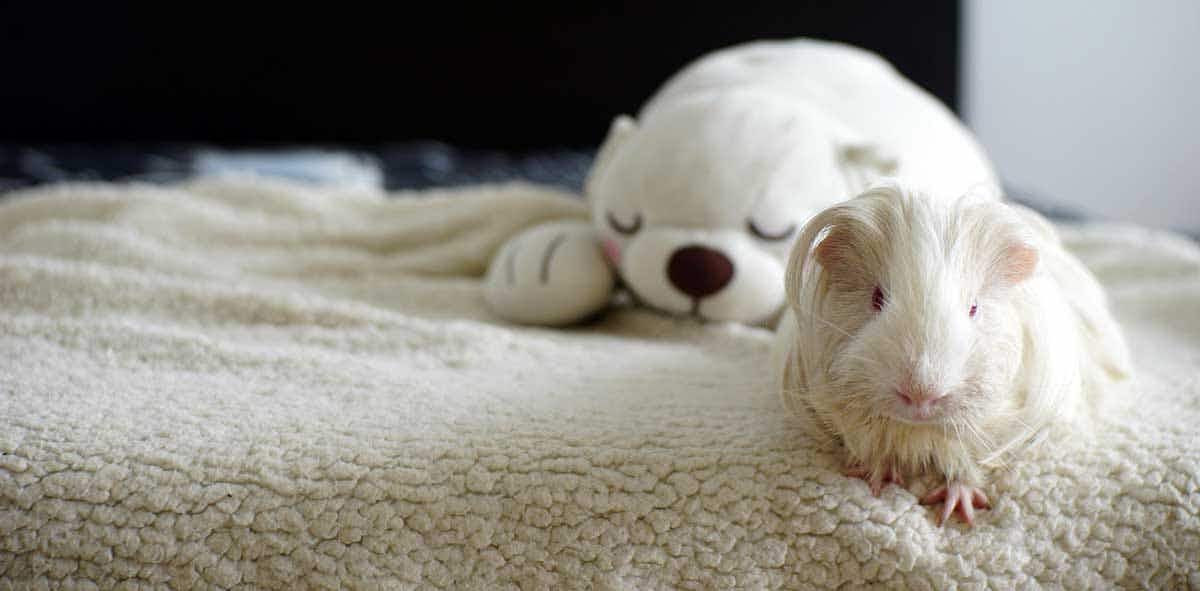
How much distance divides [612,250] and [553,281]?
0.08 m

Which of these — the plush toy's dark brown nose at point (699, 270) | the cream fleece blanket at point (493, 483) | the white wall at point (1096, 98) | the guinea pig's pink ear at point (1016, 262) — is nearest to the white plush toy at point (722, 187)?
the plush toy's dark brown nose at point (699, 270)

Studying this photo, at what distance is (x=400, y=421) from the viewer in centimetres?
74

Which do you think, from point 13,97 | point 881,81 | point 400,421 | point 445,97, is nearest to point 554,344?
point 400,421

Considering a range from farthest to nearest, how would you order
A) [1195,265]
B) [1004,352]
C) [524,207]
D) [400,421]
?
[524,207] < [1195,265] < [400,421] < [1004,352]

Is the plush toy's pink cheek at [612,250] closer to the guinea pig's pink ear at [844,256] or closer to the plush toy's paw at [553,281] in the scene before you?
the plush toy's paw at [553,281]

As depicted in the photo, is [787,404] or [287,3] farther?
[287,3]

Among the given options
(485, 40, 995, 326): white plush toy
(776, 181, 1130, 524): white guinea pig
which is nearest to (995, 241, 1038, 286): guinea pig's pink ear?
(776, 181, 1130, 524): white guinea pig

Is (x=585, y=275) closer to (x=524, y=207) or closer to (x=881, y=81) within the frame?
(x=524, y=207)

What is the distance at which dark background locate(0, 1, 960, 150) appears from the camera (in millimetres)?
2471

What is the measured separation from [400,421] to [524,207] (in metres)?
0.64

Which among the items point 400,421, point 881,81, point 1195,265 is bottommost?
point 1195,265

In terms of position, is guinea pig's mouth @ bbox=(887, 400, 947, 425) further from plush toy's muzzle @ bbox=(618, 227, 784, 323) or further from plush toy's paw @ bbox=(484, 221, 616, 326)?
plush toy's paw @ bbox=(484, 221, 616, 326)

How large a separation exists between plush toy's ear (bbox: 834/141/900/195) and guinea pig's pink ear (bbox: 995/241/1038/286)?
1.15 feet

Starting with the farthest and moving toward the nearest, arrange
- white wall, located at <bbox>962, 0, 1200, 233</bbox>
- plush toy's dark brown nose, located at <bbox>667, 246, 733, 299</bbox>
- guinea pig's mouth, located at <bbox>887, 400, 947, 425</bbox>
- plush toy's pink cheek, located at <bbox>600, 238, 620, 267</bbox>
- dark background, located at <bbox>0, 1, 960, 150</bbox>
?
white wall, located at <bbox>962, 0, 1200, 233</bbox> → dark background, located at <bbox>0, 1, 960, 150</bbox> → plush toy's pink cheek, located at <bbox>600, 238, 620, 267</bbox> → plush toy's dark brown nose, located at <bbox>667, 246, 733, 299</bbox> → guinea pig's mouth, located at <bbox>887, 400, 947, 425</bbox>
